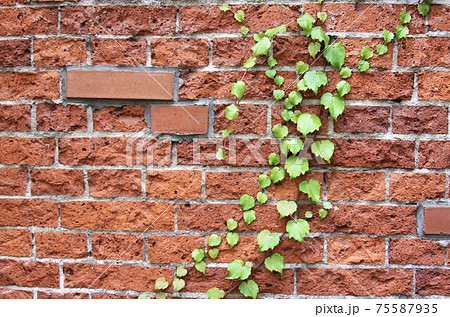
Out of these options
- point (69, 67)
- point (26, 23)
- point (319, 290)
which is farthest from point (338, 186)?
point (26, 23)

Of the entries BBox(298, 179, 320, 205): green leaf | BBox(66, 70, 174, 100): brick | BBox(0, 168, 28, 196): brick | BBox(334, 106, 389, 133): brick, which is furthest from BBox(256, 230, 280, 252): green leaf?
BBox(0, 168, 28, 196): brick

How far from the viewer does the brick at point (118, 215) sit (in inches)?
39.1

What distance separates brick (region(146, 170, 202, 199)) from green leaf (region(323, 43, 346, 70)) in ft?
1.55

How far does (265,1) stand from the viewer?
951 millimetres

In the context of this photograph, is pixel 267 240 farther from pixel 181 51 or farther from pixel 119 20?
pixel 119 20

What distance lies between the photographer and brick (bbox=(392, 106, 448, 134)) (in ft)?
3.10

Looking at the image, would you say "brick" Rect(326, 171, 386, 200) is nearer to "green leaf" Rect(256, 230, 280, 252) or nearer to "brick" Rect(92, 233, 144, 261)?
"green leaf" Rect(256, 230, 280, 252)

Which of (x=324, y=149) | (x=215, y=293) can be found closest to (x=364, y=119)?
(x=324, y=149)

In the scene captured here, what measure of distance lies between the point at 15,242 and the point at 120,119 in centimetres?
48

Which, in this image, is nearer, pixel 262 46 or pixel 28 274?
pixel 262 46

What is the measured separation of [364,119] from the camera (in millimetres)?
958

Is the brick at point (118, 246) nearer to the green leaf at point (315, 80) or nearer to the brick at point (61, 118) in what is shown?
the brick at point (61, 118)

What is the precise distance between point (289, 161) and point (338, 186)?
155mm

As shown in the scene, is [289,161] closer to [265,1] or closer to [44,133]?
[265,1]
